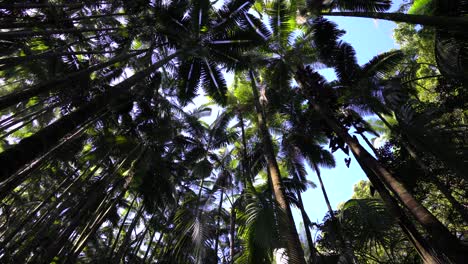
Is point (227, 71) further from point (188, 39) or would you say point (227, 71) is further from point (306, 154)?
point (306, 154)

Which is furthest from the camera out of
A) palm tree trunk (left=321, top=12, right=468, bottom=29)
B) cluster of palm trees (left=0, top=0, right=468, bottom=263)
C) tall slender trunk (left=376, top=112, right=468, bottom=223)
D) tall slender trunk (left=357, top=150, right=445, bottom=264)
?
tall slender trunk (left=376, top=112, right=468, bottom=223)

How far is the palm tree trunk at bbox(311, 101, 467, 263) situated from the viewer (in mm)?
3723

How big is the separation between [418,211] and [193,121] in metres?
8.70

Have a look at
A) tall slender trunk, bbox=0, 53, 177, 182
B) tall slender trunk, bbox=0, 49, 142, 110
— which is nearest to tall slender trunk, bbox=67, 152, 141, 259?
tall slender trunk, bbox=0, 53, 177, 182

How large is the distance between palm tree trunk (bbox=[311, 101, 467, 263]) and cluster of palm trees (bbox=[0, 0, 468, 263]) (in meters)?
0.02

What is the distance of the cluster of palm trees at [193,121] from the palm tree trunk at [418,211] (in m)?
0.02

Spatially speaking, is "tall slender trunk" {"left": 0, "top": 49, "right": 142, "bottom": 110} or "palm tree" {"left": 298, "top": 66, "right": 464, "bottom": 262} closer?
"tall slender trunk" {"left": 0, "top": 49, "right": 142, "bottom": 110}

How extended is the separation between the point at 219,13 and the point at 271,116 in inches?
200

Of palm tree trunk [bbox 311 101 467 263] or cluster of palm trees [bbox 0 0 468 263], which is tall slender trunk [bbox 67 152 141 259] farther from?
palm tree trunk [bbox 311 101 467 263]

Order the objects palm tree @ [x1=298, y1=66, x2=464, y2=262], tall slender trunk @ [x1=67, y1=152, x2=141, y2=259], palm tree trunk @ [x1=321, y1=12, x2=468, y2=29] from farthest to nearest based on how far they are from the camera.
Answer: tall slender trunk @ [x1=67, y1=152, x2=141, y2=259], palm tree @ [x1=298, y1=66, x2=464, y2=262], palm tree trunk @ [x1=321, y1=12, x2=468, y2=29]

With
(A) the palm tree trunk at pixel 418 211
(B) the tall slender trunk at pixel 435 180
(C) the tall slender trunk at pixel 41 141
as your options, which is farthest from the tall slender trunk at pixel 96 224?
(B) the tall slender trunk at pixel 435 180

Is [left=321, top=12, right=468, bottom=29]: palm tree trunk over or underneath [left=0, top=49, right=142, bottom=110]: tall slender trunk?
over

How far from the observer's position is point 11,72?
6691 millimetres

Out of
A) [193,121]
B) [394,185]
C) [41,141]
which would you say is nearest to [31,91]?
[41,141]
